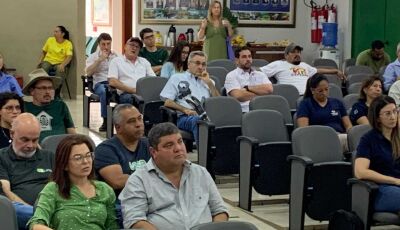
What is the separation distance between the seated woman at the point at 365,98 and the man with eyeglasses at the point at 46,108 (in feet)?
9.10

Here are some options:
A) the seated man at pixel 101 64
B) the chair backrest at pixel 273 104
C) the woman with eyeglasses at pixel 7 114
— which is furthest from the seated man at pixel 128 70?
the woman with eyeglasses at pixel 7 114

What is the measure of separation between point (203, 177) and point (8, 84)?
4847mm

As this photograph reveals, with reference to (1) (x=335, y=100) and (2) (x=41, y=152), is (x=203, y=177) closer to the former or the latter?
(2) (x=41, y=152)

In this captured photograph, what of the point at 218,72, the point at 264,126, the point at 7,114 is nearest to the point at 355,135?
the point at 264,126

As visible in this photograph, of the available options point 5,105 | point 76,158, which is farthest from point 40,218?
point 5,105

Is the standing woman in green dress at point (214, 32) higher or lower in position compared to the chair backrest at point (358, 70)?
higher

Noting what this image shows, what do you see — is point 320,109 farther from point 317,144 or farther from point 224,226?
point 224,226

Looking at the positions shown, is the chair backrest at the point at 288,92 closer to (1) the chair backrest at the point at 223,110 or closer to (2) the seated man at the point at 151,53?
(1) the chair backrest at the point at 223,110

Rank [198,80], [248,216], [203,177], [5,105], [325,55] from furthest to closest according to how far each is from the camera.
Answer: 1. [325,55]
2. [198,80]
3. [248,216]
4. [5,105]
5. [203,177]

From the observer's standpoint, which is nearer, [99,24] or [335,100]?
[335,100]

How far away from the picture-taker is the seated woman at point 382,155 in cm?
541

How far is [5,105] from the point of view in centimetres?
571

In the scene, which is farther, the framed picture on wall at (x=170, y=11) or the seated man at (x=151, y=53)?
the framed picture on wall at (x=170, y=11)

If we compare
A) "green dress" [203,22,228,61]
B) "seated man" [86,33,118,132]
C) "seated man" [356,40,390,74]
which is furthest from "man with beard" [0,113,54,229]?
"seated man" [356,40,390,74]
